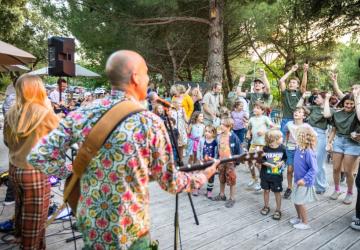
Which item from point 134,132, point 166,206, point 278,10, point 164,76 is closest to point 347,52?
point 164,76

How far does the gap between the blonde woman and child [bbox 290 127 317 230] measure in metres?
2.91

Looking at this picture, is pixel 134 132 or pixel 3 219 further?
pixel 3 219

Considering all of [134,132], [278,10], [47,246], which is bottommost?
[47,246]

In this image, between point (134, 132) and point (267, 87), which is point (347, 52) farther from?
point (134, 132)

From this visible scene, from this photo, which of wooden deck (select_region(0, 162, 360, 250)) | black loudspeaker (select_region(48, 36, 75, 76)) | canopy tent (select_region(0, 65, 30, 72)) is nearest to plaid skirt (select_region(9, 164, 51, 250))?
wooden deck (select_region(0, 162, 360, 250))

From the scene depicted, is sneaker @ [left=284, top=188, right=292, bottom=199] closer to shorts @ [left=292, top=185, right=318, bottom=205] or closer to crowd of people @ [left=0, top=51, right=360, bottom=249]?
crowd of people @ [left=0, top=51, right=360, bottom=249]

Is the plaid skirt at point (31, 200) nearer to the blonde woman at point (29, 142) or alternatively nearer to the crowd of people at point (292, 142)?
the blonde woman at point (29, 142)

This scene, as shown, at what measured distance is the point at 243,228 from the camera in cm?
397

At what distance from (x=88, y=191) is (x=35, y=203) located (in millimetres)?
1474

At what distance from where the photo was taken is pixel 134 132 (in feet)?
5.03

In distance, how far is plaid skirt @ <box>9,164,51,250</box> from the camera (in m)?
2.75

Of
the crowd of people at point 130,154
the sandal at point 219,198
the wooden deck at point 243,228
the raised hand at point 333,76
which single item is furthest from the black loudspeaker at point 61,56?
the raised hand at point 333,76

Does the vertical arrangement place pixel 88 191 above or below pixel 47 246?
above

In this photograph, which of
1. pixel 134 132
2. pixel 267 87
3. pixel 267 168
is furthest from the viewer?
→ pixel 267 87
